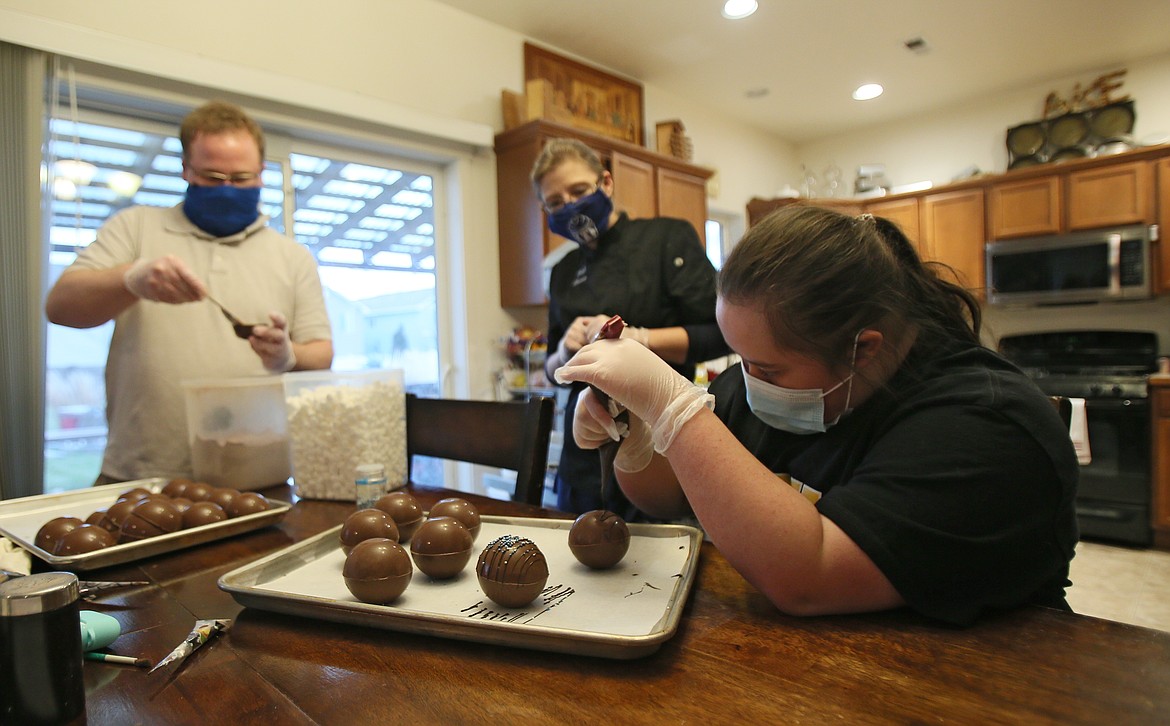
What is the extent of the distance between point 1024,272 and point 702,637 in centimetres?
452

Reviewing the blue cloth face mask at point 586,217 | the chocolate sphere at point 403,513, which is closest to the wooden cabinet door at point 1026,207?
the blue cloth face mask at point 586,217

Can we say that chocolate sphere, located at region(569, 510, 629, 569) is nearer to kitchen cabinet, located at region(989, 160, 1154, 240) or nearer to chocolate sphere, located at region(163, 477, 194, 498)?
chocolate sphere, located at region(163, 477, 194, 498)

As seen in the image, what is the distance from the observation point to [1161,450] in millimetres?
3260

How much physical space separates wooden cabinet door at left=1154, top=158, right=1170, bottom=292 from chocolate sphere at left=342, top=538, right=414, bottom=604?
474 centimetres

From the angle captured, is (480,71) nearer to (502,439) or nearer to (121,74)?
(121,74)

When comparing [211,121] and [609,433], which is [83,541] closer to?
[609,433]

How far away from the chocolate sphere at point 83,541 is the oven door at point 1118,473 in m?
4.13

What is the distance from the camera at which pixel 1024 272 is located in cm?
412

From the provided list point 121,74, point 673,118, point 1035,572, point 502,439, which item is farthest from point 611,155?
point 1035,572

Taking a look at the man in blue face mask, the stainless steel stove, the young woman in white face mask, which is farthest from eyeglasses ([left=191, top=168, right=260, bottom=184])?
the stainless steel stove

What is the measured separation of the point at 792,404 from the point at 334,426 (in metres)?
0.90

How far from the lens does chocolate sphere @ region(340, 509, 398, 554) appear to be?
833mm

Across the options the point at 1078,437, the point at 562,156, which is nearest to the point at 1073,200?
the point at 1078,437

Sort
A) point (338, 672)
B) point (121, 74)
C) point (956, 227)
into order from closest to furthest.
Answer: point (338, 672) < point (121, 74) < point (956, 227)
